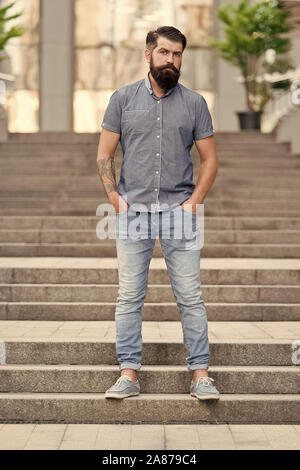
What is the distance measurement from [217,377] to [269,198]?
6342 millimetres

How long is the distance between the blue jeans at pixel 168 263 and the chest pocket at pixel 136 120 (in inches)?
20.2

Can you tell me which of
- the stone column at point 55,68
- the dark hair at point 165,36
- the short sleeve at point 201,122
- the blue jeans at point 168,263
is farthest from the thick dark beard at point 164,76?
the stone column at point 55,68

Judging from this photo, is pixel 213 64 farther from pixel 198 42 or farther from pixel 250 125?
pixel 250 125

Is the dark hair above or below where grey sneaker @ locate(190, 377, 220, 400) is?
above

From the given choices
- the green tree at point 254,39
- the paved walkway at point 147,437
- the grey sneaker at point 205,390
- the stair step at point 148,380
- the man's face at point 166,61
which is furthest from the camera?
the green tree at point 254,39

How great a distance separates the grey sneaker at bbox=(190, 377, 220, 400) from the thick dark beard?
6.15 ft

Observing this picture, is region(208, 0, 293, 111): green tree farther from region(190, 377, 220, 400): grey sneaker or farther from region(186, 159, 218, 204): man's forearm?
region(190, 377, 220, 400): grey sneaker

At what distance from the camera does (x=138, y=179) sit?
4.78 meters

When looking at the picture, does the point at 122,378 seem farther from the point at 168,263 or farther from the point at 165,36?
the point at 165,36

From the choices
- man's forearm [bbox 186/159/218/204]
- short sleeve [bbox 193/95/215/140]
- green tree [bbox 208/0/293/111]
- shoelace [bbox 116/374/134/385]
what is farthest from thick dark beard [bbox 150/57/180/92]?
green tree [bbox 208/0/293/111]

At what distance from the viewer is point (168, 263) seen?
485cm

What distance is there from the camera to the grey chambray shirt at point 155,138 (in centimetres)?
475

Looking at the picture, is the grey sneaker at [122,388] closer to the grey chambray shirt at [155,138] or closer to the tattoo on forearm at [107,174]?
the grey chambray shirt at [155,138]

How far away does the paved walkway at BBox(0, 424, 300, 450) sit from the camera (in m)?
4.45
